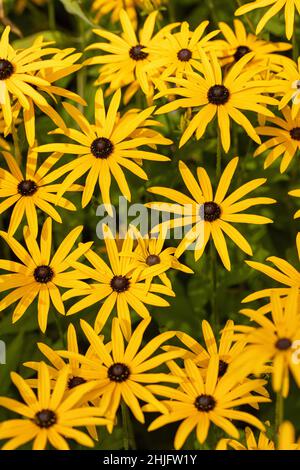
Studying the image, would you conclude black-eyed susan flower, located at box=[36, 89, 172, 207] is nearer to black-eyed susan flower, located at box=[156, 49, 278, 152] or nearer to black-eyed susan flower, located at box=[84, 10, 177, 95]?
black-eyed susan flower, located at box=[156, 49, 278, 152]

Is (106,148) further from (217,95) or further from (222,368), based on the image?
(222,368)

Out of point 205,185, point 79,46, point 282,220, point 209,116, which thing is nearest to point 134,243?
point 205,185

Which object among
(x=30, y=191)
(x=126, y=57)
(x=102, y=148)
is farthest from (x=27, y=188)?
(x=126, y=57)

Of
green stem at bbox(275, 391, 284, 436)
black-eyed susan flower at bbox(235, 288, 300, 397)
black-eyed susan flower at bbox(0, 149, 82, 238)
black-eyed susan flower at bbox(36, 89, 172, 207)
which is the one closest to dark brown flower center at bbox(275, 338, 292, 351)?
black-eyed susan flower at bbox(235, 288, 300, 397)

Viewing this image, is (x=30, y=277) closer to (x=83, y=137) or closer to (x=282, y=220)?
(x=83, y=137)

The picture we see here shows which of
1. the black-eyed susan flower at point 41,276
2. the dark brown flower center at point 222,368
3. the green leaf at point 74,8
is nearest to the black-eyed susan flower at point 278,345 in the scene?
the dark brown flower center at point 222,368

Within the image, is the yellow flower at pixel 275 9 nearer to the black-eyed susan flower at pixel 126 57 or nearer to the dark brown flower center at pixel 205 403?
the black-eyed susan flower at pixel 126 57

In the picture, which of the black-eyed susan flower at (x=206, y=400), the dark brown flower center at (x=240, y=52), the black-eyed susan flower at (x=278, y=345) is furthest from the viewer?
the dark brown flower center at (x=240, y=52)
